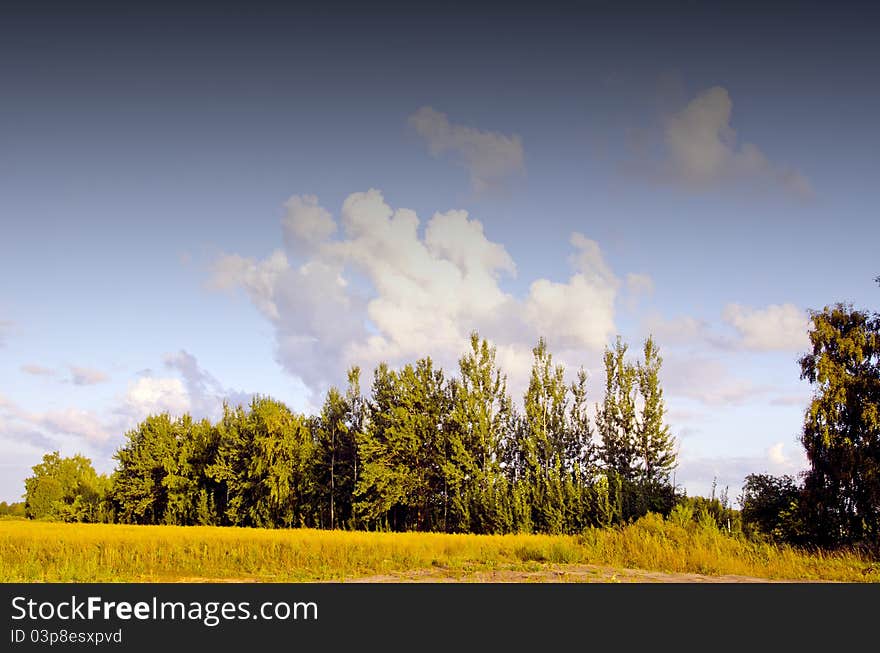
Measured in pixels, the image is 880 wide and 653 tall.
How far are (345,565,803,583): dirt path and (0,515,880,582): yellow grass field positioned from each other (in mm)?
32

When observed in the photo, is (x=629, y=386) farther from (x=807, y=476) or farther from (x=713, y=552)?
(x=713, y=552)

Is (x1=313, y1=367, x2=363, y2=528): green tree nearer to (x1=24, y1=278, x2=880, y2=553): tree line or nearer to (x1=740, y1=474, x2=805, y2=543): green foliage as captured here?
(x1=24, y1=278, x2=880, y2=553): tree line

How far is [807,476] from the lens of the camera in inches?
1065

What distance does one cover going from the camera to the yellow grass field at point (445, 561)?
55.8 ft

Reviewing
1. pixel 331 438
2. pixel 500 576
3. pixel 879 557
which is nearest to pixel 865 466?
pixel 879 557

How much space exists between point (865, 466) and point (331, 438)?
36682 millimetres

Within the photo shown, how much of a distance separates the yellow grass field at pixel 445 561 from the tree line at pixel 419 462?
57.7 feet

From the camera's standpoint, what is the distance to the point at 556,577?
1664 centimetres

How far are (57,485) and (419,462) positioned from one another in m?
61.1

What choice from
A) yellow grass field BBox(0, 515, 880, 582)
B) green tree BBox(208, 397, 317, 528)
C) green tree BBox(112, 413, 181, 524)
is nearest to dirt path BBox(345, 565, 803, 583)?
yellow grass field BBox(0, 515, 880, 582)

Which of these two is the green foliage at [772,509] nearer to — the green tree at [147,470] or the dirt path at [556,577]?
the dirt path at [556,577]

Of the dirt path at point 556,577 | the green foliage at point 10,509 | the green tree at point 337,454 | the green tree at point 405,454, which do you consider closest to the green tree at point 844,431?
the dirt path at point 556,577

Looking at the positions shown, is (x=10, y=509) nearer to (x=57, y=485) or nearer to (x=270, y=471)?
(x=57, y=485)

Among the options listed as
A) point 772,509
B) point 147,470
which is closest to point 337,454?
point 147,470
